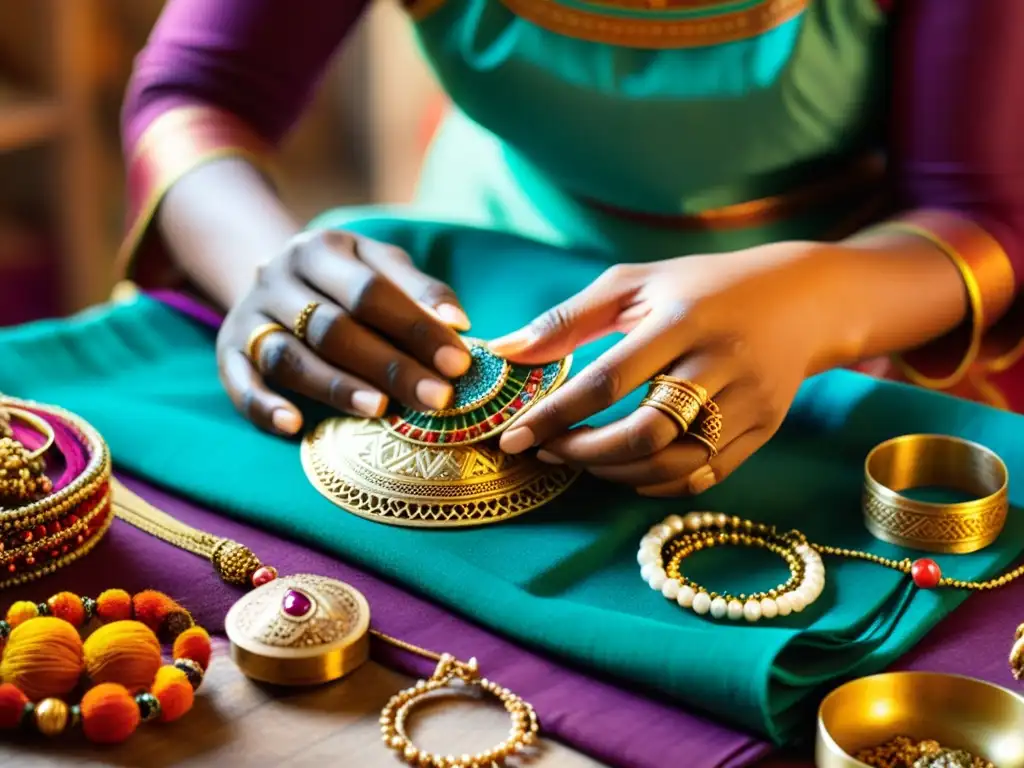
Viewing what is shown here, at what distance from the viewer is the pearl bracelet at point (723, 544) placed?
0.94 m

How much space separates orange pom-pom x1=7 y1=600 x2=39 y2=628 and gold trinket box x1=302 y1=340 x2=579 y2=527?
0.25m

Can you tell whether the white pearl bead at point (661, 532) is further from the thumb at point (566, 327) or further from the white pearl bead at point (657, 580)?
the thumb at point (566, 327)

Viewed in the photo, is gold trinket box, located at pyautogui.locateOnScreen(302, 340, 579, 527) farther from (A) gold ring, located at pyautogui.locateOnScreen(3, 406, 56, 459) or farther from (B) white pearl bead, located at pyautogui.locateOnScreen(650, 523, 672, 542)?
(A) gold ring, located at pyautogui.locateOnScreen(3, 406, 56, 459)

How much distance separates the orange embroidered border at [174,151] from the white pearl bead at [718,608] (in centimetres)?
78

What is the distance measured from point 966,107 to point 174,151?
31.8 inches

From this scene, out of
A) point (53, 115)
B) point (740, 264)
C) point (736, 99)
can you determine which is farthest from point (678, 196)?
point (53, 115)

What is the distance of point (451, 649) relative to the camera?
926mm

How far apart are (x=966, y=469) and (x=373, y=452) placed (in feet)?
1.54

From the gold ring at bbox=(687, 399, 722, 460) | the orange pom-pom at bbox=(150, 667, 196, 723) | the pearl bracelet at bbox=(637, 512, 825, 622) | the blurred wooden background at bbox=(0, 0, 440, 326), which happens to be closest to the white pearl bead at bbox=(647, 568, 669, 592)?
the pearl bracelet at bbox=(637, 512, 825, 622)

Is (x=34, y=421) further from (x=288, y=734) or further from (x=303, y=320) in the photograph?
(x=288, y=734)

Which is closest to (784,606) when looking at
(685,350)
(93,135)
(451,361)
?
(685,350)

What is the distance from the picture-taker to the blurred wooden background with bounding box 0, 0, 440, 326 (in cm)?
277

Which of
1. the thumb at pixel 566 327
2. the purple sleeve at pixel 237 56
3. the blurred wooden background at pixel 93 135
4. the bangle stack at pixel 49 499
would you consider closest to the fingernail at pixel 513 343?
the thumb at pixel 566 327

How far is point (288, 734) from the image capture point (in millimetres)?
843
